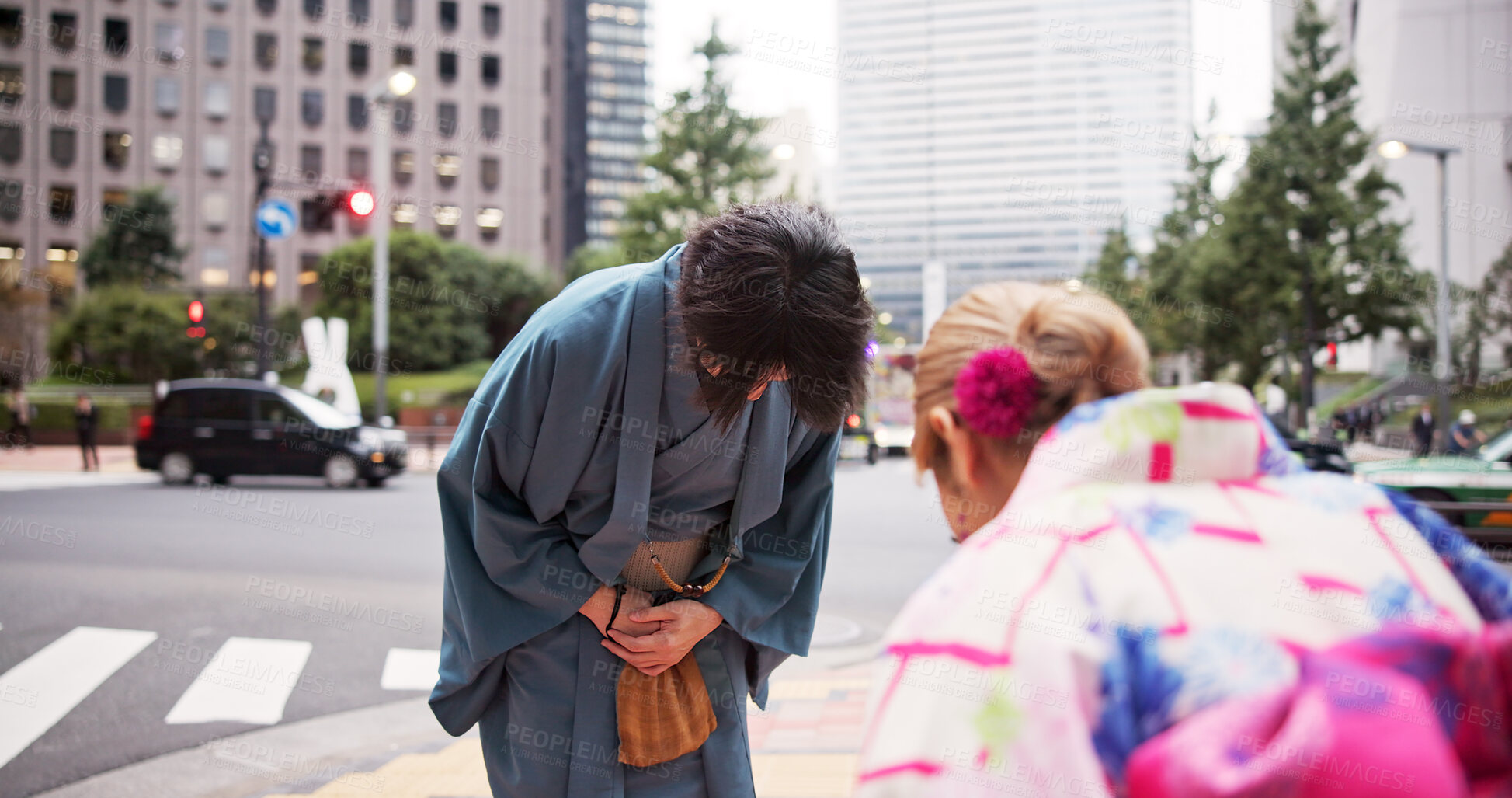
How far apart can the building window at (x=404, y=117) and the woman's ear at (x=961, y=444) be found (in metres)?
49.9

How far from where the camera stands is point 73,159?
146 ft

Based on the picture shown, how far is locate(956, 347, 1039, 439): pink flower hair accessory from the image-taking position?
1030mm

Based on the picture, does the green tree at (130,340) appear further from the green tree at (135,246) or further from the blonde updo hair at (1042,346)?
the blonde updo hair at (1042,346)

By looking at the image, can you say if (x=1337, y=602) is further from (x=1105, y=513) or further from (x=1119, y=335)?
(x=1119, y=335)

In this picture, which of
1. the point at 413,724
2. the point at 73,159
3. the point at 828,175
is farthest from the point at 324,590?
the point at 828,175

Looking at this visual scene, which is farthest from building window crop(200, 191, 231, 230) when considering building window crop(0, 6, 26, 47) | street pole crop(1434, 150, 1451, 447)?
street pole crop(1434, 150, 1451, 447)

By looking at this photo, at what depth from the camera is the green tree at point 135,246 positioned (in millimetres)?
41062

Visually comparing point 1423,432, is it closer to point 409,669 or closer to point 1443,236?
point 1443,236

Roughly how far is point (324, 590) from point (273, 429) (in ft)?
26.7

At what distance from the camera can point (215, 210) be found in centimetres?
4553

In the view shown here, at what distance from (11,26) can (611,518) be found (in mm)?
56576

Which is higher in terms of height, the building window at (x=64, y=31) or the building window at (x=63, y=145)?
the building window at (x=64, y=31)

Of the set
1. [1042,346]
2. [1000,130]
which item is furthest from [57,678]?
[1000,130]

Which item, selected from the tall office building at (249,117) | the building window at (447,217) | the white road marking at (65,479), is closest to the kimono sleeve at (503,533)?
the white road marking at (65,479)
